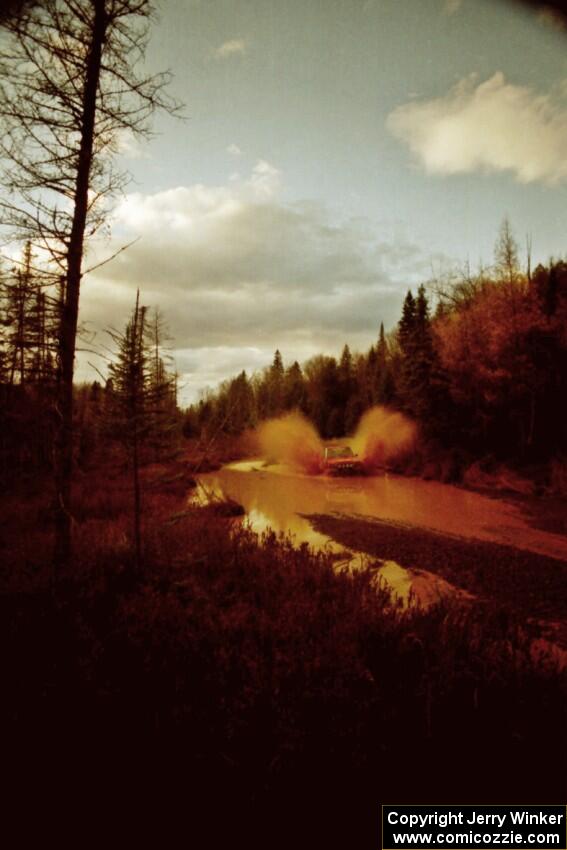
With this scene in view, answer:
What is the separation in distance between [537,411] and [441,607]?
23.2 m

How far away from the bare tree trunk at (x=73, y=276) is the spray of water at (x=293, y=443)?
1168 inches

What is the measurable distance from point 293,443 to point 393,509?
26.2 meters

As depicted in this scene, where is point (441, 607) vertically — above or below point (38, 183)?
below

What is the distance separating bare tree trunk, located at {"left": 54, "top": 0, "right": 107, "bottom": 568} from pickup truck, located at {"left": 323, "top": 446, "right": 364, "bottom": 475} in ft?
84.9

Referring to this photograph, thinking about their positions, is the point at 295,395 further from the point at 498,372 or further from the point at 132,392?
the point at 132,392

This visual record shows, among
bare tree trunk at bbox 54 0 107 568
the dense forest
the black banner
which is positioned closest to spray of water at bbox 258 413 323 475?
the dense forest

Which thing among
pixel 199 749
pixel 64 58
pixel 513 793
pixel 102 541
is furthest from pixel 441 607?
pixel 64 58

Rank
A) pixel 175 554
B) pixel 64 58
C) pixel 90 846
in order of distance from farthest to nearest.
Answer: pixel 175 554 < pixel 64 58 < pixel 90 846

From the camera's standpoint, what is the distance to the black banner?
3.04m

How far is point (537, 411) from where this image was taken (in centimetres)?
2444

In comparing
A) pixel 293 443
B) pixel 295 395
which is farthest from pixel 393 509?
pixel 295 395

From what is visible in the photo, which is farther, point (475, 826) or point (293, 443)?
point (293, 443)

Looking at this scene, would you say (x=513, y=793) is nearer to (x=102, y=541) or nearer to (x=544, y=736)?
(x=544, y=736)

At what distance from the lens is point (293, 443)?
1775 inches
